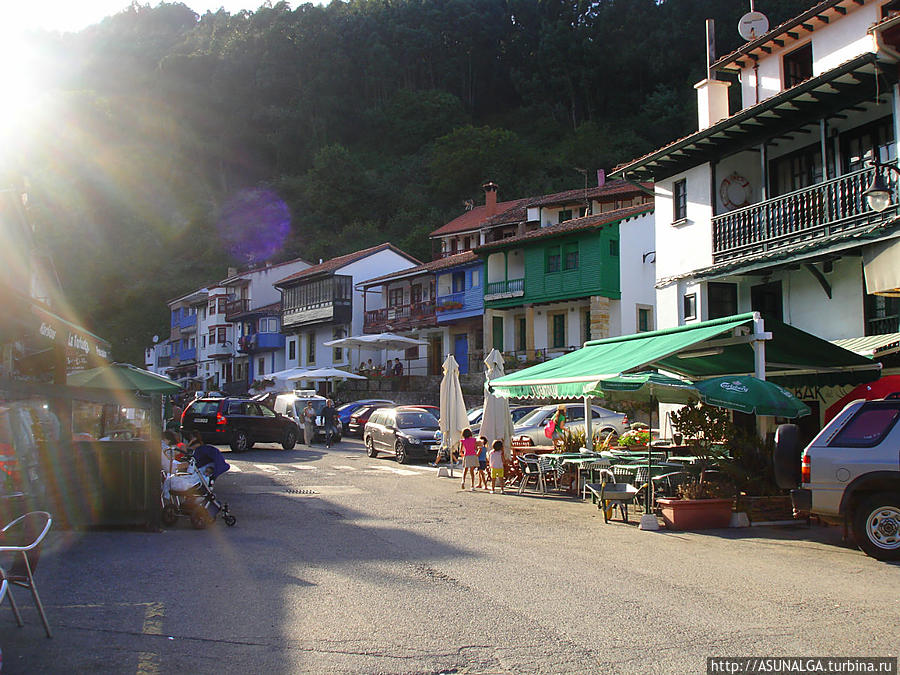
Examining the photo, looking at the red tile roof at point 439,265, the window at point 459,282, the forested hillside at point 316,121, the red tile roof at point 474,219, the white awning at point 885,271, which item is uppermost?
the forested hillside at point 316,121

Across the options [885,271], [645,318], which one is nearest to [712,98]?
[885,271]

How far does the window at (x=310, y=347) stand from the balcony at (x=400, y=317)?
274 inches

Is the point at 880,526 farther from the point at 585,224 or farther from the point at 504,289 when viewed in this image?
the point at 504,289

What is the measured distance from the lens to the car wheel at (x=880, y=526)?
29.2ft

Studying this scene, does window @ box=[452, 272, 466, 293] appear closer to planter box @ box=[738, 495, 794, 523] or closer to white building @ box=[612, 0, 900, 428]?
white building @ box=[612, 0, 900, 428]

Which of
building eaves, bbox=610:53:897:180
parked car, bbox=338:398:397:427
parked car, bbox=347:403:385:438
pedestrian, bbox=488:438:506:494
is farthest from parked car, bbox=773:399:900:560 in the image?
parked car, bbox=338:398:397:427

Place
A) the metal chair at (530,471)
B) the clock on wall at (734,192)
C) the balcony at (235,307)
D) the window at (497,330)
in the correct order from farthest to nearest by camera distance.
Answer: the balcony at (235,307)
the window at (497,330)
the clock on wall at (734,192)
the metal chair at (530,471)

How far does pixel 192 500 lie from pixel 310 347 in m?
46.8

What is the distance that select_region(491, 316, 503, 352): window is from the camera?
1640 inches

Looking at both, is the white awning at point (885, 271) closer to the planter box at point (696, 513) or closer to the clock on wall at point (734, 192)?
the planter box at point (696, 513)

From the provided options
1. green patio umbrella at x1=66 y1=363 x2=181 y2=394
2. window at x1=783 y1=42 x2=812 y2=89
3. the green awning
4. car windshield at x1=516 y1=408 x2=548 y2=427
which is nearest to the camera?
the green awning

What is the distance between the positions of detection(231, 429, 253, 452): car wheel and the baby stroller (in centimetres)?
1462

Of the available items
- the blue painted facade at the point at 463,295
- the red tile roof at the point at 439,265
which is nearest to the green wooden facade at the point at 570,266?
the blue painted facade at the point at 463,295

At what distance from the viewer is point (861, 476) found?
911 cm
